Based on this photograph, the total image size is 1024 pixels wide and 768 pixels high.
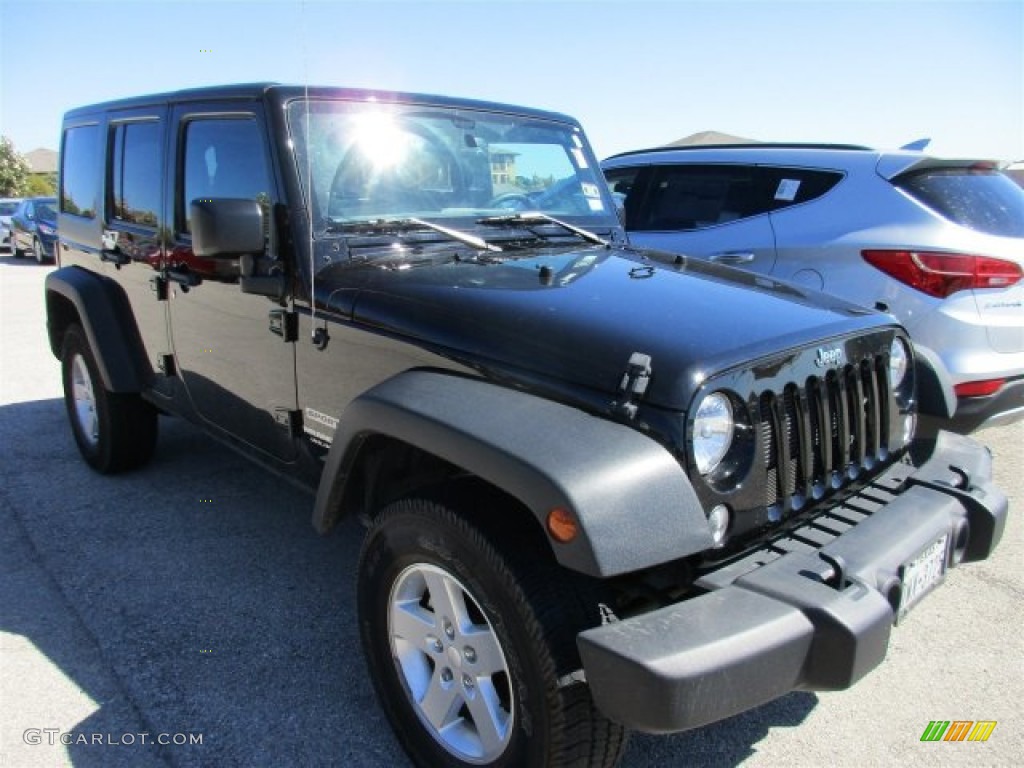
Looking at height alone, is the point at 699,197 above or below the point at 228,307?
above

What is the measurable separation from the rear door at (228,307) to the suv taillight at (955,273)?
3270mm

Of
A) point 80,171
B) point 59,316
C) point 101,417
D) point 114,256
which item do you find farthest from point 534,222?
point 59,316

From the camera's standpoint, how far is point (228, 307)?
320cm

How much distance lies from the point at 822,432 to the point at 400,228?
1.61m

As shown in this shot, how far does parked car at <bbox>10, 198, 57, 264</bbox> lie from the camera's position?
717 inches

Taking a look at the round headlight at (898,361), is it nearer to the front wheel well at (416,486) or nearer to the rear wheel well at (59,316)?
the front wheel well at (416,486)

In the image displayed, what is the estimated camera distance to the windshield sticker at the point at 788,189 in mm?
5047

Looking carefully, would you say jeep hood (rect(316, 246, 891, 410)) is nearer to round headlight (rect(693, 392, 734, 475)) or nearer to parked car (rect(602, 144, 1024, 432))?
round headlight (rect(693, 392, 734, 475))

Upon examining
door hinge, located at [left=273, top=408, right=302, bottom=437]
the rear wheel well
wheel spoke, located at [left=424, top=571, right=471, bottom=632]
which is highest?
the rear wheel well

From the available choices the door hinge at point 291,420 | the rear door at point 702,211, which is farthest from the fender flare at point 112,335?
the rear door at point 702,211

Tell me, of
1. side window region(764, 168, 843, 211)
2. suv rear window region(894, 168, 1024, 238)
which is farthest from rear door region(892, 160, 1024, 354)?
side window region(764, 168, 843, 211)

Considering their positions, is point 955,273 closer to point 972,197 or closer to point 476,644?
point 972,197

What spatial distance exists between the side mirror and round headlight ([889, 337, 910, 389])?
2.19 m

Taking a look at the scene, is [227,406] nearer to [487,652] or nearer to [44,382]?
[487,652]
